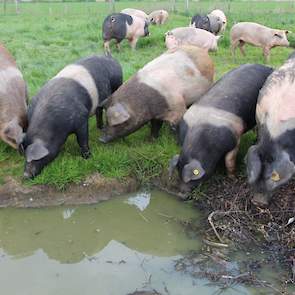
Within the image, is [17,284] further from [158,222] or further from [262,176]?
[262,176]

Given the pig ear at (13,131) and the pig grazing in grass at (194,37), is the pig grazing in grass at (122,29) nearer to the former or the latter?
the pig grazing in grass at (194,37)

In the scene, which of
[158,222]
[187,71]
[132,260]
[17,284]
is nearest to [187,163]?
[158,222]

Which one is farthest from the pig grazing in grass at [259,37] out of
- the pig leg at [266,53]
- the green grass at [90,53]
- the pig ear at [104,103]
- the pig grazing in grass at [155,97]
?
the pig ear at [104,103]

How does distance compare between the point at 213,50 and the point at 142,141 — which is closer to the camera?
the point at 142,141

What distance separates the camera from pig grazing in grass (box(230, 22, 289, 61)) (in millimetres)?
11680

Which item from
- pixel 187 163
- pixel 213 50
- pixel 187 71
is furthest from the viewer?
pixel 213 50

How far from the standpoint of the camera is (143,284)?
376cm

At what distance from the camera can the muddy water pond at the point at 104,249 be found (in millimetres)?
3752

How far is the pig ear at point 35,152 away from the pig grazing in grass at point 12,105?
25 cm

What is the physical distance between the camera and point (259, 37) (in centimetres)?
1180

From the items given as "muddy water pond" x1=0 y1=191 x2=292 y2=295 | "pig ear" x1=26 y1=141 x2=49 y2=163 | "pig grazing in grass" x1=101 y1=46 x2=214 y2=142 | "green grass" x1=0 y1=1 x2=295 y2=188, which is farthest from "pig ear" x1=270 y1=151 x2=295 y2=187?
"pig ear" x1=26 y1=141 x2=49 y2=163

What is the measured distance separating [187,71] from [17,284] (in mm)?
3535

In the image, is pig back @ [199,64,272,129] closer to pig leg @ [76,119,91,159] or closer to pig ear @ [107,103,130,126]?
pig ear @ [107,103,130,126]

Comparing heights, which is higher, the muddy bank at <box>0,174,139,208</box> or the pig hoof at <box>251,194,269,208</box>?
the pig hoof at <box>251,194,269,208</box>
